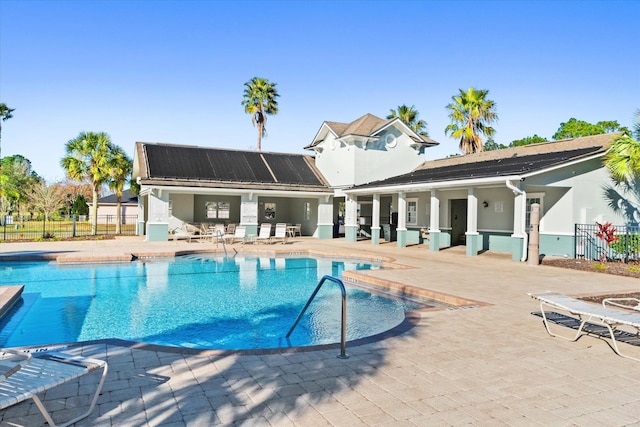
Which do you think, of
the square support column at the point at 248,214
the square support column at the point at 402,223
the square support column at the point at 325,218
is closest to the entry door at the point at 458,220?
the square support column at the point at 402,223

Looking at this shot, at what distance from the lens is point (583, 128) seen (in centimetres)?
5025

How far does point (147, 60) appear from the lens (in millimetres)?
18359

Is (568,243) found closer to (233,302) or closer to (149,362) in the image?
(233,302)

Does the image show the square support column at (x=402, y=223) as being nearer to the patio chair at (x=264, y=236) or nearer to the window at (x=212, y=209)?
the patio chair at (x=264, y=236)

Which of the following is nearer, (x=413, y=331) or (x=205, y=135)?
(x=413, y=331)

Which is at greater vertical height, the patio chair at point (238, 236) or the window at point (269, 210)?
the window at point (269, 210)

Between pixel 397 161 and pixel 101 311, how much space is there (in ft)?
67.6

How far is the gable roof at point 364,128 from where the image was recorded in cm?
2538

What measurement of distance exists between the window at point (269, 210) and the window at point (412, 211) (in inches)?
392

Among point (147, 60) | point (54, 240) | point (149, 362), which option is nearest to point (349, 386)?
point (149, 362)

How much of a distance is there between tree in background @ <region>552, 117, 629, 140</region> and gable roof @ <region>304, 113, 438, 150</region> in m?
30.6

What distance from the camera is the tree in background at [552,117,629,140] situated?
48.2 m

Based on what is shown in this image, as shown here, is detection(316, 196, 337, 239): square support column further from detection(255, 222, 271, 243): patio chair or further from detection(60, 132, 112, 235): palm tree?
detection(60, 132, 112, 235): palm tree

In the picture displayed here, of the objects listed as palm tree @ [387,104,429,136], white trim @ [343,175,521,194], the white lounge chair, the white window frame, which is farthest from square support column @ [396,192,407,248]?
palm tree @ [387,104,429,136]
